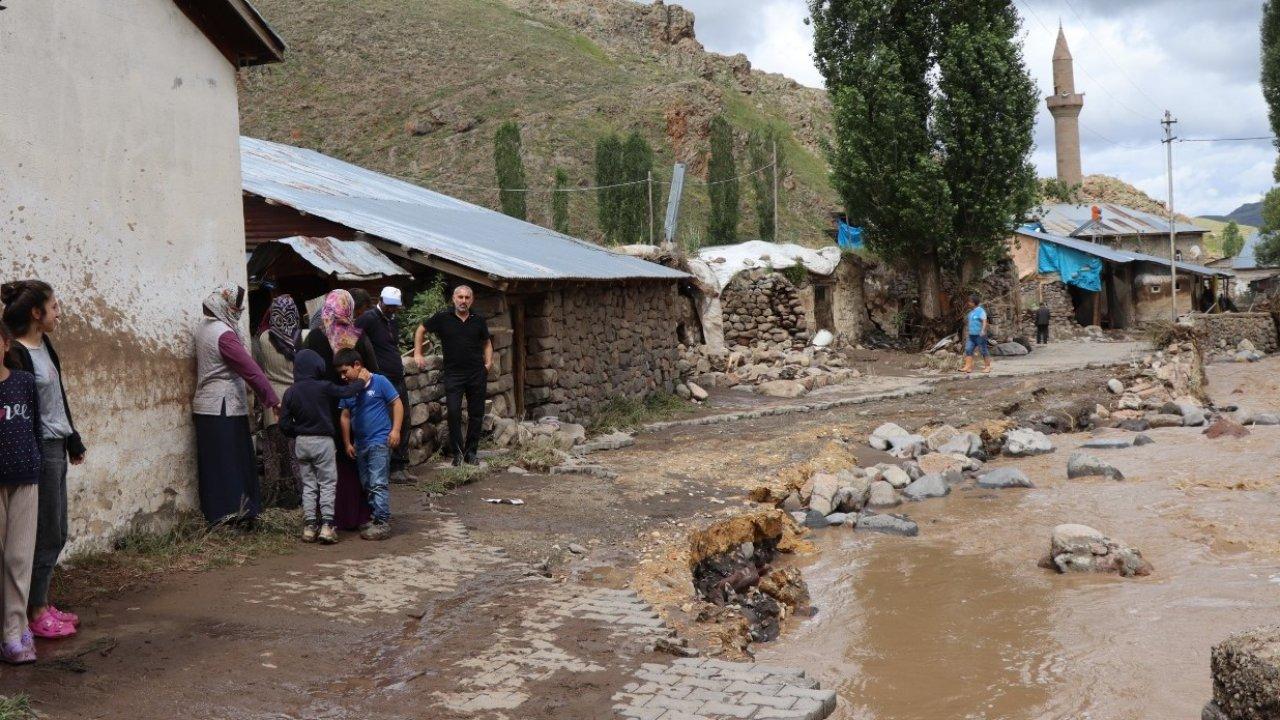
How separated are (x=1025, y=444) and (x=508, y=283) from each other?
23.2 ft

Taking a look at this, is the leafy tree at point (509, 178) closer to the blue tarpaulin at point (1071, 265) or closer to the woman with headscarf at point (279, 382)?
the blue tarpaulin at point (1071, 265)

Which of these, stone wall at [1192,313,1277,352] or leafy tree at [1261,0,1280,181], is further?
leafy tree at [1261,0,1280,181]

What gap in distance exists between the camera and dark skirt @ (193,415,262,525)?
6820 mm

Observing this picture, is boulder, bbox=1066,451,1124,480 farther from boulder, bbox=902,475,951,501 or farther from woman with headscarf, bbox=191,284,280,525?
woman with headscarf, bbox=191,284,280,525

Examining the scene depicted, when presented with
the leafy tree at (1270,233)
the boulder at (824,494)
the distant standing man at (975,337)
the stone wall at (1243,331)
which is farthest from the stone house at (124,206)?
the leafy tree at (1270,233)

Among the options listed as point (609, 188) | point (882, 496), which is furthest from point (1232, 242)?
point (882, 496)

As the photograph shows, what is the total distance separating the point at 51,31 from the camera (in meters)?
5.93

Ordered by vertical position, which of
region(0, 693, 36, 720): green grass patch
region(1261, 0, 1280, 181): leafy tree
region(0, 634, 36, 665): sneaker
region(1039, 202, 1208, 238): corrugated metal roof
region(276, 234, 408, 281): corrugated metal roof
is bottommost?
region(0, 693, 36, 720): green grass patch

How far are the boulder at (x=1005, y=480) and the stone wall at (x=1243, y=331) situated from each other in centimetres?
1970

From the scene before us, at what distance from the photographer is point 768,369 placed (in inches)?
845

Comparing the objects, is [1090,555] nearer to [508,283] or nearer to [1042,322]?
[508,283]

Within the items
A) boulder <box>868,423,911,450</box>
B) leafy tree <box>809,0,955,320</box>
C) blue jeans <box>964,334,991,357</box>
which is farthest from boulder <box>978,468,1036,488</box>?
leafy tree <box>809,0,955,320</box>

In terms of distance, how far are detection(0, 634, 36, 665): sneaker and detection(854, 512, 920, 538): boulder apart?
7034 mm

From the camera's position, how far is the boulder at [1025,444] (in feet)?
43.9
